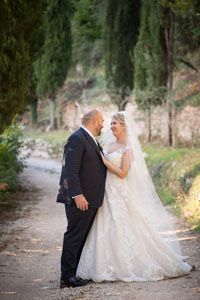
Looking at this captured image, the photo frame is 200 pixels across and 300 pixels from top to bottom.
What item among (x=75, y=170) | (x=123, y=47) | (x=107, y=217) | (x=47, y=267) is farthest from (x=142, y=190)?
(x=123, y=47)

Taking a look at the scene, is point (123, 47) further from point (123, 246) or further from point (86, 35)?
point (123, 246)

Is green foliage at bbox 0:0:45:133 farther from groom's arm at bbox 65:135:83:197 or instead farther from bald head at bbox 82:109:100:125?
groom's arm at bbox 65:135:83:197

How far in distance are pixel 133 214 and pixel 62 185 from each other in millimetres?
947

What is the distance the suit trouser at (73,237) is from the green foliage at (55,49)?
824 inches

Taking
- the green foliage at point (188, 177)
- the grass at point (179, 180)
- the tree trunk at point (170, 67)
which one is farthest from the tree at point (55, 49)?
the green foliage at point (188, 177)

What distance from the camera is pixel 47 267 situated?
4.57 meters

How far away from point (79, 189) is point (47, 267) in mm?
1587

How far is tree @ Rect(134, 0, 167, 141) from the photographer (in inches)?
501

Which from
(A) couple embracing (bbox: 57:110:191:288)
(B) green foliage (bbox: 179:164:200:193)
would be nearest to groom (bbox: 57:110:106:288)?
(A) couple embracing (bbox: 57:110:191:288)

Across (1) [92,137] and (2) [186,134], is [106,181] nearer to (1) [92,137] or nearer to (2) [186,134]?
(1) [92,137]

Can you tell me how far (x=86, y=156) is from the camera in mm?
3732

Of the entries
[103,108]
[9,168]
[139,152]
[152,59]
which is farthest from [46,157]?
[139,152]

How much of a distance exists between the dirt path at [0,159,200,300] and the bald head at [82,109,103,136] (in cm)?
175

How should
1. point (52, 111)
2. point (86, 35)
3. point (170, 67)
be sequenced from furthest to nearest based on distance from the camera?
point (86, 35)
point (52, 111)
point (170, 67)
